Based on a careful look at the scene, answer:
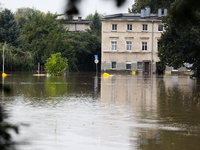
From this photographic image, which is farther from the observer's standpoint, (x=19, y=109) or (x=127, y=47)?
(x=127, y=47)

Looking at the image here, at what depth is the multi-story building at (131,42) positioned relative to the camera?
73.1 metres

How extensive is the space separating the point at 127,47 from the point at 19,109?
6085 centimetres

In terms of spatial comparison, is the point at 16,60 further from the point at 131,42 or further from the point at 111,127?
the point at 111,127

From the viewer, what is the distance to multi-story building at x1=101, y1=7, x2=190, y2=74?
240 feet

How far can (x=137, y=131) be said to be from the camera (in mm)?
9641

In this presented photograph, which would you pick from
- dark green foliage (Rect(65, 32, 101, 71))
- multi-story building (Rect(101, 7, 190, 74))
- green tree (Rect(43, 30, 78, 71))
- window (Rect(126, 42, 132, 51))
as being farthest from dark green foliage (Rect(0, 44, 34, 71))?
window (Rect(126, 42, 132, 51))

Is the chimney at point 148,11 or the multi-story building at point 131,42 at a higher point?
the chimney at point 148,11

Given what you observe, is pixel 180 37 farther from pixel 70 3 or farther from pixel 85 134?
pixel 70 3

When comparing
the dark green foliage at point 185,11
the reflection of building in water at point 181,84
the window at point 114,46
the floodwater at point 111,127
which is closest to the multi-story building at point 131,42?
the window at point 114,46

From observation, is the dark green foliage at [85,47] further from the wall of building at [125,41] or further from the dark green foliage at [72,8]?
the dark green foliage at [72,8]

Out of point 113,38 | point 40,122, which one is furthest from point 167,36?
point 40,122

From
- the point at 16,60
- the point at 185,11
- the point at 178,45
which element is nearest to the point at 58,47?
the point at 16,60

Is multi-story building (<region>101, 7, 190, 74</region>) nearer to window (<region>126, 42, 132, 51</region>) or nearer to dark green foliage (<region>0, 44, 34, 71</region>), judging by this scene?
window (<region>126, 42, 132, 51</region>)

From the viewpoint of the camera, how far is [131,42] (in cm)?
7400
